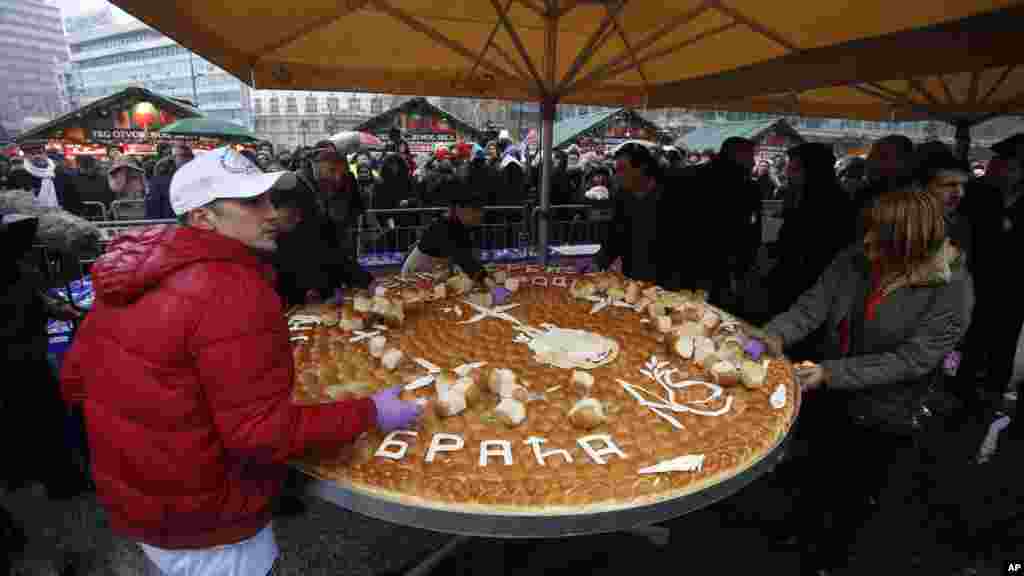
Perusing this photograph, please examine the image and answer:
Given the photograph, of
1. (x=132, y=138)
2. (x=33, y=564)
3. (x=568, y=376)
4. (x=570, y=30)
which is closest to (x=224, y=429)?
(x=568, y=376)

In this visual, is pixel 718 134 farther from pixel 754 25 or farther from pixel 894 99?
pixel 754 25

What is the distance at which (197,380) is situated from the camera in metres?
1.34

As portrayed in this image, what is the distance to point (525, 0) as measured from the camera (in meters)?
3.54

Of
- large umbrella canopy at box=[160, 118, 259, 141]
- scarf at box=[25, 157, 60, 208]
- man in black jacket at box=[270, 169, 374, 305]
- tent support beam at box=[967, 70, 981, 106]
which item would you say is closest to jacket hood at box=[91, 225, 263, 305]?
man in black jacket at box=[270, 169, 374, 305]

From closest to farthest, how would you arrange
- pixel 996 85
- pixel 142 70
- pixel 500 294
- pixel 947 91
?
1. pixel 500 294
2. pixel 996 85
3. pixel 947 91
4. pixel 142 70

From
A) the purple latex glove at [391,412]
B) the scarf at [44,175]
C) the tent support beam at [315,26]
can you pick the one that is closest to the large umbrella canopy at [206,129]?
the scarf at [44,175]

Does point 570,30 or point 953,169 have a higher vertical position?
point 570,30

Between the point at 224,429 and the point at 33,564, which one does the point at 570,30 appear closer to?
the point at 224,429

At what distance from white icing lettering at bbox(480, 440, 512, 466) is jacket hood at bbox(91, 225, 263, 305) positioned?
2.84 ft

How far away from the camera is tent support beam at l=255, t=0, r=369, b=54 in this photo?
10.9ft

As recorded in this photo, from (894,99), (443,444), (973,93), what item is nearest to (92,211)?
(443,444)

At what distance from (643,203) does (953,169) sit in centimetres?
219

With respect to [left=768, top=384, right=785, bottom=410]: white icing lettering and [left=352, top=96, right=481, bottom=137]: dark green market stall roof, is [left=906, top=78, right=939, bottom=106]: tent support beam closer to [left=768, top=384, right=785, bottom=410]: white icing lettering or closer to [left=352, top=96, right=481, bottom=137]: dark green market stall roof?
[left=768, top=384, right=785, bottom=410]: white icing lettering

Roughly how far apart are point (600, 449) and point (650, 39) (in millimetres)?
2917
